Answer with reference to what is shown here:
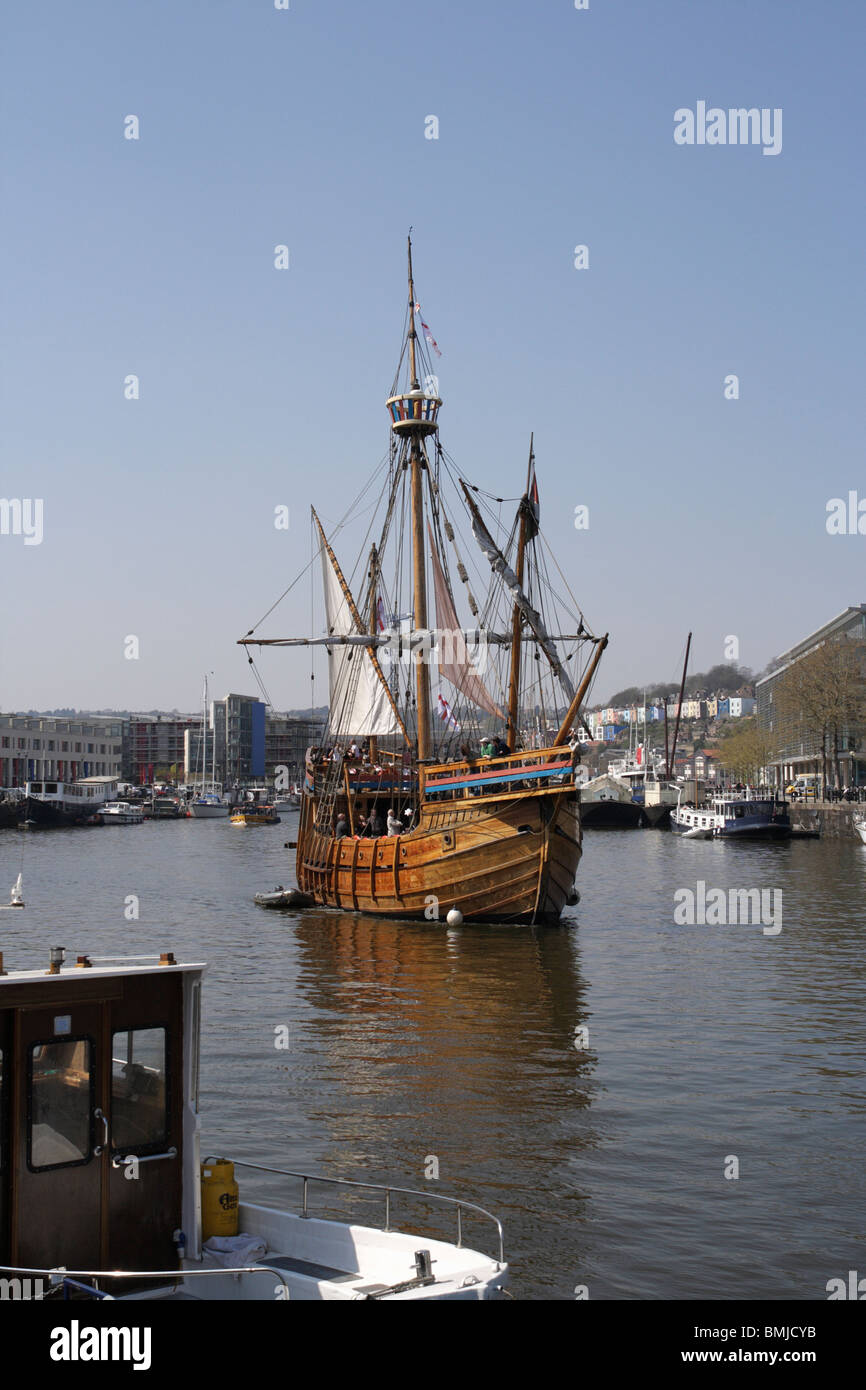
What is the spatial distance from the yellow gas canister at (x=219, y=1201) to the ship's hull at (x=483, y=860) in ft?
84.0

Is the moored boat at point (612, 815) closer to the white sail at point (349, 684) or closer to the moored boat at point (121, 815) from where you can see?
the moored boat at point (121, 815)

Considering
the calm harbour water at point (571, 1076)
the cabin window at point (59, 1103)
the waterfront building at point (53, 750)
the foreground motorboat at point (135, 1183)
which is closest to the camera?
the foreground motorboat at point (135, 1183)

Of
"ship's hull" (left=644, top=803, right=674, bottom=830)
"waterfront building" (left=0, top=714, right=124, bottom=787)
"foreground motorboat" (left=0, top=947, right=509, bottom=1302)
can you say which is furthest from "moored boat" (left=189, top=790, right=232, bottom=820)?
"foreground motorboat" (left=0, top=947, right=509, bottom=1302)

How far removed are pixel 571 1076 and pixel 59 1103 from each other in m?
11.7

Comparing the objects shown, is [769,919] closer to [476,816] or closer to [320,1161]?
[476,816]

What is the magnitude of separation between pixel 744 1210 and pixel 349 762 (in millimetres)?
34168

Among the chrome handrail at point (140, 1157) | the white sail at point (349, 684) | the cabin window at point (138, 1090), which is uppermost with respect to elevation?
the white sail at point (349, 684)

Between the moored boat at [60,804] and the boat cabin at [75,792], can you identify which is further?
the boat cabin at [75,792]

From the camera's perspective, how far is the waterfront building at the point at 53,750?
163 metres

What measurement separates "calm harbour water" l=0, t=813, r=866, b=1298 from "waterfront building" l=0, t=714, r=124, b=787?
416 feet

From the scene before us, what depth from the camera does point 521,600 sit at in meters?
44.0

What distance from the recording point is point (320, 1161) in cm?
1569

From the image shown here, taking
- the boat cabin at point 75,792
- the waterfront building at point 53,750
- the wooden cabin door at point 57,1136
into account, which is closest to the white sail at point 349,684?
the wooden cabin door at point 57,1136

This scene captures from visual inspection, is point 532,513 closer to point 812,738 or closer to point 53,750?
point 812,738
